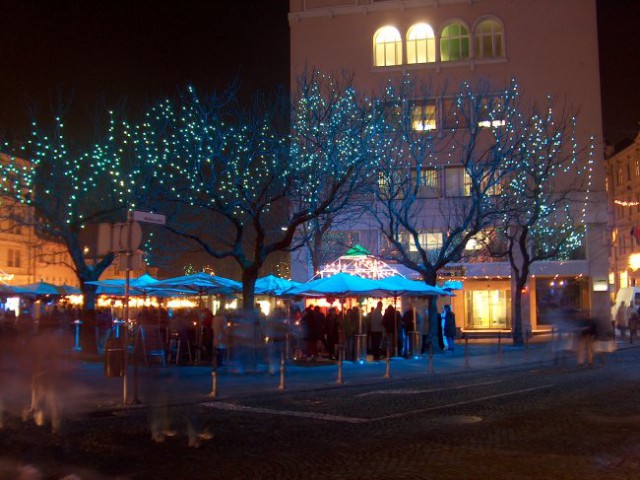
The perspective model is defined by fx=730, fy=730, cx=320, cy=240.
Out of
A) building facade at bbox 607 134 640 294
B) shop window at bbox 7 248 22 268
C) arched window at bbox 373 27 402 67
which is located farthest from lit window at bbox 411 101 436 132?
shop window at bbox 7 248 22 268

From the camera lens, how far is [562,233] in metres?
36.3

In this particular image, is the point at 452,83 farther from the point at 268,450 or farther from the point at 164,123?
the point at 268,450

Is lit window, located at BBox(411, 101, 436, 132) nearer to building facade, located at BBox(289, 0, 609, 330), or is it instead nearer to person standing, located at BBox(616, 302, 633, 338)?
building facade, located at BBox(289, 0, 609, 330)

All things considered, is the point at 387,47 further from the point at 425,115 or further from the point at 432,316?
the point at 432,316

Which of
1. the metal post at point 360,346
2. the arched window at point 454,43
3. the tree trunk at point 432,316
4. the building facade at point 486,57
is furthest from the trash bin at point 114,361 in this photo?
the arched window at point 454,43

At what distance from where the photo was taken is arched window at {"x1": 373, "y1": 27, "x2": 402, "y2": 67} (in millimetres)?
40781

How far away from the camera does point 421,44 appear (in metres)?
40.8

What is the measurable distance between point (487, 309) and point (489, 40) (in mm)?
15645

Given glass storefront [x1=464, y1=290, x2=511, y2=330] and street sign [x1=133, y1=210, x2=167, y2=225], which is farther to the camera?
glass storefront [x1=464, y1=290, x2=511, y2=330]

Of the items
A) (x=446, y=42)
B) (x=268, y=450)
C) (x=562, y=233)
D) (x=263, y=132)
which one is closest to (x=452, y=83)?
(x=446, y=42)

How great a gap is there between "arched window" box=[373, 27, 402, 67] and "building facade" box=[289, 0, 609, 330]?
6cm

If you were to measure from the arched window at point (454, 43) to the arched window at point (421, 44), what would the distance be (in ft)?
1.80

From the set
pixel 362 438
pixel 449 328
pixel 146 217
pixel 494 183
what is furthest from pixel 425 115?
pixel 362 438

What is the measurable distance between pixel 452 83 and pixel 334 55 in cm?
703
